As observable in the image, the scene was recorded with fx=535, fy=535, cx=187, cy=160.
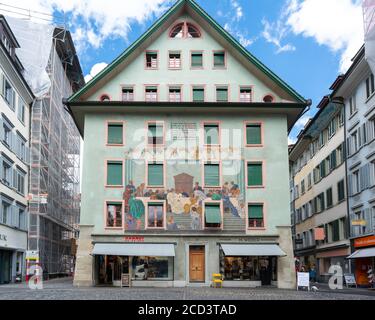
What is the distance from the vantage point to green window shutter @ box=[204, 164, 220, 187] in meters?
36.3

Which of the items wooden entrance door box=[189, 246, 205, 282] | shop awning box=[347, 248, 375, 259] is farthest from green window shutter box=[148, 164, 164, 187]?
shop awning box=[347, 248, 375, 259]

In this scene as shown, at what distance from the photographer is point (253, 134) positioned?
123 ft

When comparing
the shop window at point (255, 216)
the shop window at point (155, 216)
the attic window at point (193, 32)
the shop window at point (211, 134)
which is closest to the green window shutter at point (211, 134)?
the shop window at point (211, 134)

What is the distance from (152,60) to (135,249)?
1364 centimetres

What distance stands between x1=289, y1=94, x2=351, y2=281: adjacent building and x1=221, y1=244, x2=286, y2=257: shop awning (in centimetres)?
1085

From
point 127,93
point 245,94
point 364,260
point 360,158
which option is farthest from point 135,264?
point 360,158

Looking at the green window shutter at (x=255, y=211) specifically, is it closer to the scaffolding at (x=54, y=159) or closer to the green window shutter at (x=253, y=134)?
the green window shutter at (x=253, y=134)

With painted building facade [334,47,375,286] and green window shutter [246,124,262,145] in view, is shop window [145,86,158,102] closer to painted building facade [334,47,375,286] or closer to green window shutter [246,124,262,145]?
green window shutter [246,124,262,145]

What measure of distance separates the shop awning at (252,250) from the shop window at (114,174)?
323 inches

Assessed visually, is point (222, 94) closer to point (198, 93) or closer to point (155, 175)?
point (198, 93)

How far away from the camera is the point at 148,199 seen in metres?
35.8

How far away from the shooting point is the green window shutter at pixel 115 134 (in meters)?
37.1

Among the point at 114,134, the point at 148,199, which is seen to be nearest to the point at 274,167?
the point at 148,199

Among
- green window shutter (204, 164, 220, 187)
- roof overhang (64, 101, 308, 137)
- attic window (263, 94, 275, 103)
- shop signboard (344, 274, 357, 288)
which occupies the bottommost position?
shop signboard (344, 274, 357, 288)
